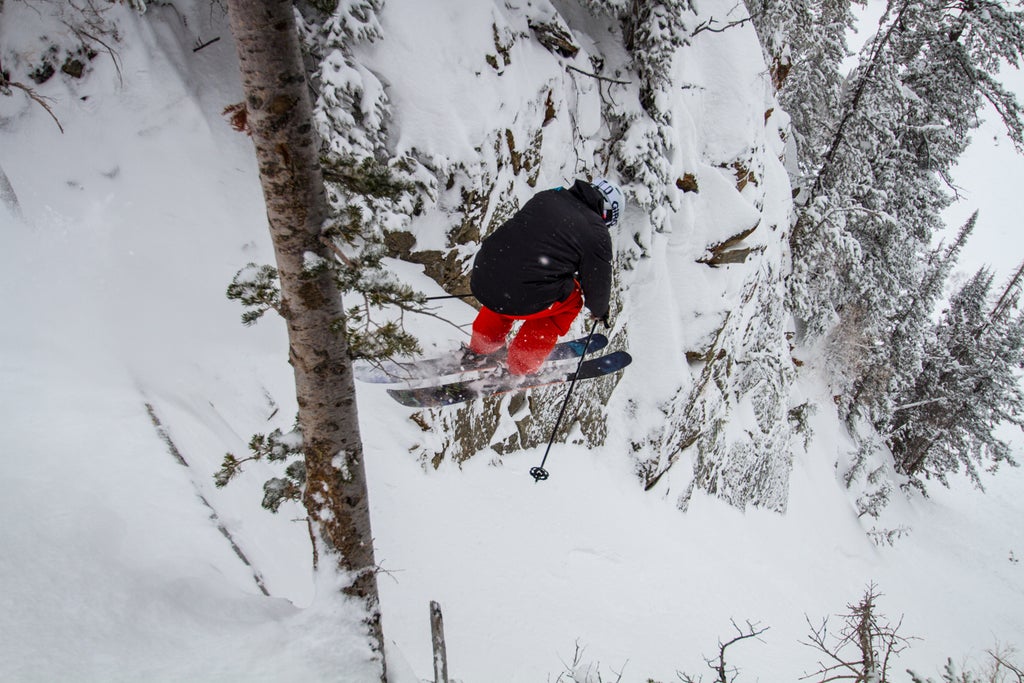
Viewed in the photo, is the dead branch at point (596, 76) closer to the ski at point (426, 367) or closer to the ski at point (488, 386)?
the ski at point (488, 386)

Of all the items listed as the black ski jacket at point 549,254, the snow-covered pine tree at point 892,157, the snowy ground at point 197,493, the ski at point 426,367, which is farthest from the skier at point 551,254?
the snow-covered pine tree at point 892,157

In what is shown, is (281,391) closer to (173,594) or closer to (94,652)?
(173,594)

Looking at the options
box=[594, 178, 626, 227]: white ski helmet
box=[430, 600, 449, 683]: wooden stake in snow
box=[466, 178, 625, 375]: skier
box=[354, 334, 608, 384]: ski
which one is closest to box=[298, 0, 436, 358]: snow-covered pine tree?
box=[354, 334, 608, 384]: ski

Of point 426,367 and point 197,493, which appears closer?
point 197,493

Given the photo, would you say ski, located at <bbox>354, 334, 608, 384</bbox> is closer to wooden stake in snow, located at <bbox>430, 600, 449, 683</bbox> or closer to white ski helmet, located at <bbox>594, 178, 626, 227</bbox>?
white ski helmet, located at <bbox>594, 178, 626, 227</bbox>

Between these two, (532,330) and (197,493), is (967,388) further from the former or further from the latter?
(197,493)

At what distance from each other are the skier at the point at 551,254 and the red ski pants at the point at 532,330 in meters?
0.51

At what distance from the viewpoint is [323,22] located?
5559 millimetres

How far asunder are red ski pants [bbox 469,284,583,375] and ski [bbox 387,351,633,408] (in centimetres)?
80

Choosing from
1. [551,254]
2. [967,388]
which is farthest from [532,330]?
[967,388]

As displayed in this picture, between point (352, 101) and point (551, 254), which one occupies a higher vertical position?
point (352, 101)

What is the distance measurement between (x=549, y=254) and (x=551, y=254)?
0.02m

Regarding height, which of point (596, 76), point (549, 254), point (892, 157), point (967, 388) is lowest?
point (549, 254)

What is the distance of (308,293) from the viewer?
232 cm
